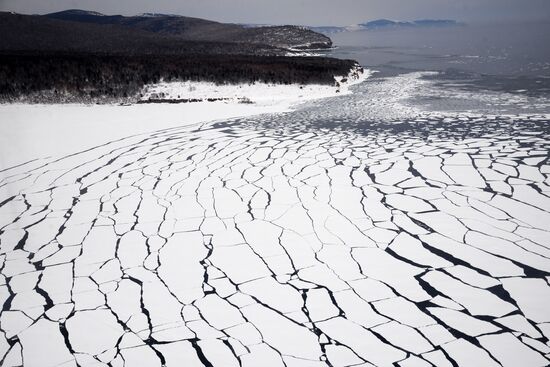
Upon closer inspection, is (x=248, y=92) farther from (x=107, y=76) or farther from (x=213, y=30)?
(x=213, y=30)

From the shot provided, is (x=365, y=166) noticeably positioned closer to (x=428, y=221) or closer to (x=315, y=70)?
(x=428, y=221)

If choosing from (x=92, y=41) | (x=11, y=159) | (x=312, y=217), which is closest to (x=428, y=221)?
(x=312, y=217)

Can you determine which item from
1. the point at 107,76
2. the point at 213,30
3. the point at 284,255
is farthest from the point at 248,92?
the point at 213,30

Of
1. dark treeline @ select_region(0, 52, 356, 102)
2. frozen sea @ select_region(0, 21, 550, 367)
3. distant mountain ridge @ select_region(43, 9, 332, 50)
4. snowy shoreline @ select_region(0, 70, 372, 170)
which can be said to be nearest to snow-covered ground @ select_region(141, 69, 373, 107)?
snowy shoreline @ select_region(0, 70, 372, 170)

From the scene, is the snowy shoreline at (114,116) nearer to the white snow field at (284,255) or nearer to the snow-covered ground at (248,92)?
the snow-covered ground at (248,92)

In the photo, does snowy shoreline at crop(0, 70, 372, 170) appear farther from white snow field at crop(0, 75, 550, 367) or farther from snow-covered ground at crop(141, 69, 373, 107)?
white snow field at crop(0, 75, 550, 367)

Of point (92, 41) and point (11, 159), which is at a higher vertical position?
point (92, 41)
